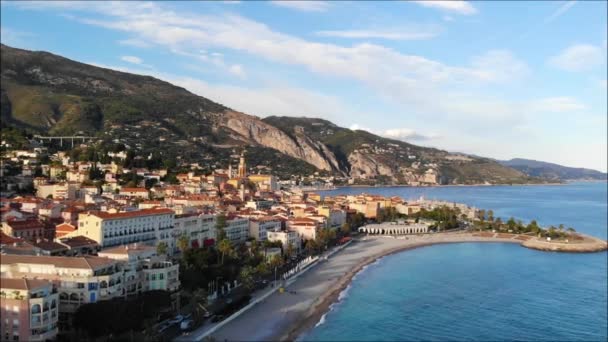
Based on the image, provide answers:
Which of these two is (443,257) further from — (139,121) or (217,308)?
(139,121)

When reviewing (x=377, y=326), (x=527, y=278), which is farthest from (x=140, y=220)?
(x=527, y=278)

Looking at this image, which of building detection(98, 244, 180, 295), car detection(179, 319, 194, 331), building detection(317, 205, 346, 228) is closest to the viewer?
car detection(179, 319, 194, 331)

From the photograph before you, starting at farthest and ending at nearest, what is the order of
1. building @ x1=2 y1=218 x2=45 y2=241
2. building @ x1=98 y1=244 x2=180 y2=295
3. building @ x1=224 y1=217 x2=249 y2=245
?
building @ x1=224 y1=217 x2=249 y2=245
building @ x1=2 y1=218 x2=45 y2=241
building @ x1=98 y1=244 x2=180 y2=295

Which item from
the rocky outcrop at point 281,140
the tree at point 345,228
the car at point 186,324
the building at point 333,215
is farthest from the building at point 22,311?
the rocky outcrop at point 281,140

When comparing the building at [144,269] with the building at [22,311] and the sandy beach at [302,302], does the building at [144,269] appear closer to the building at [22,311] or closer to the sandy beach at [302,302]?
the sandy beach at [302,302]

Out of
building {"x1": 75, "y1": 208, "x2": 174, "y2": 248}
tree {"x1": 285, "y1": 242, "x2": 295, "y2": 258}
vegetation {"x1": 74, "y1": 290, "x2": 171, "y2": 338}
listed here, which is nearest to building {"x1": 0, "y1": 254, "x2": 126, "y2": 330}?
vegetation {"x1": 74, "y1": 290, "x2": 171, "y2": 338}

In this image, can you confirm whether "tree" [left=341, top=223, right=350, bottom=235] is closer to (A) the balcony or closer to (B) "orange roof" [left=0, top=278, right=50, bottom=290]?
(A) the balcony
